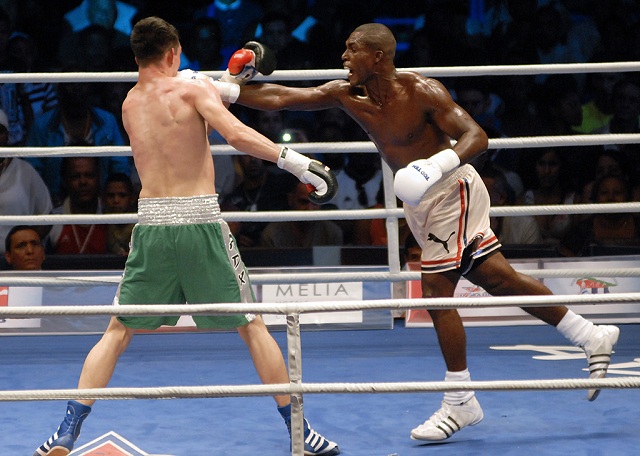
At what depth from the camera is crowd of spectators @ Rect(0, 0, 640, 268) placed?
5.59 metres

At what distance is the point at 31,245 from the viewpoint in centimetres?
496

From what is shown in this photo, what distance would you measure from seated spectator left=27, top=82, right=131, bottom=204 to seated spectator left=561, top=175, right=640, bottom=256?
272 cm

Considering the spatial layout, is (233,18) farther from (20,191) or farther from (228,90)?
(228,90)

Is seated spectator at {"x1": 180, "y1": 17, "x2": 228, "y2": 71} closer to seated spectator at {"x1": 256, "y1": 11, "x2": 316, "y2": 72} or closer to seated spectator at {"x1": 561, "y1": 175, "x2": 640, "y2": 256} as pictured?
seated spectator at {"x1": 256, "y1": 11, "x2": 316, "y2": 72}

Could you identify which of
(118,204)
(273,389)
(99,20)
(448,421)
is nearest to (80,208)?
(118,204)

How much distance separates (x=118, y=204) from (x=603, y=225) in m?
2.75

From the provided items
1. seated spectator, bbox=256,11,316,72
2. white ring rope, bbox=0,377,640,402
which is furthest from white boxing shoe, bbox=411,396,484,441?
seated spectator, bbox=256,11,316,72

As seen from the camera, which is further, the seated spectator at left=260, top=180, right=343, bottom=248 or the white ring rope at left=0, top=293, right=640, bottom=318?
the seated spectator at left=260, top=180, right=343, bottom=248

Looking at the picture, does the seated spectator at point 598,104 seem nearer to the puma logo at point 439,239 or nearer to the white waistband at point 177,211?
the puma logo at point 439,239

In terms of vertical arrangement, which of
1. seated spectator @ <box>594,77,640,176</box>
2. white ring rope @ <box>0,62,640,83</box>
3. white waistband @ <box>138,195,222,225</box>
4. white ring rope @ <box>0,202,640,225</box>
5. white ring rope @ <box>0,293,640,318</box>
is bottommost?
white ring rope @ <box>0,293,640,318</box>

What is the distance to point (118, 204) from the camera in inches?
210

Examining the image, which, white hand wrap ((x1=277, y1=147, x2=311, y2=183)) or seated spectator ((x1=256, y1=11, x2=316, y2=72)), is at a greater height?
seated spectator ((x1=256, y1=11, x2=316, y2=72))

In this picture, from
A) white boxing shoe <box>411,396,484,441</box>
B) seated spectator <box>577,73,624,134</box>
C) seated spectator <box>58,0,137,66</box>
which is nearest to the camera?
white boxing shoe <box>411,396,484,441</box>

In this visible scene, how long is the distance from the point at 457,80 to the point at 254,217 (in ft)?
8.73
